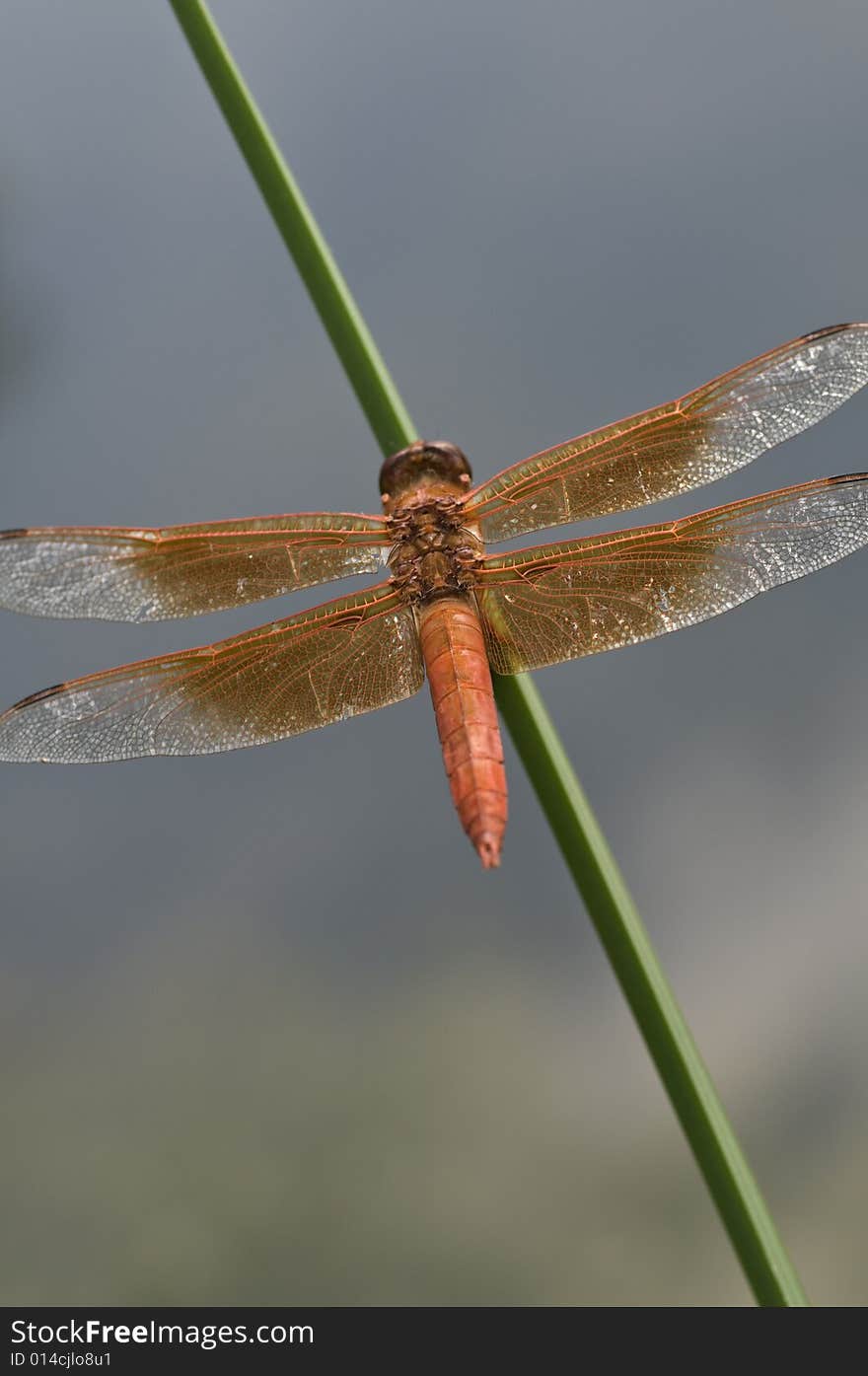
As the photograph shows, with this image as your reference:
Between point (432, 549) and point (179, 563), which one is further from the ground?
point (179, 563)

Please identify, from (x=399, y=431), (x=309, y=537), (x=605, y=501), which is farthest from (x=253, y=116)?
(x=605, y=501)

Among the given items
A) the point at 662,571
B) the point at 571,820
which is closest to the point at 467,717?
the point at 571,820

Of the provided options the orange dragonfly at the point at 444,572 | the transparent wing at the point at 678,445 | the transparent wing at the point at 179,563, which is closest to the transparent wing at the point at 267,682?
the orange dragonfly at the point at 444,572

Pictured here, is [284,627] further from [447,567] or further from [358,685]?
[447,567]

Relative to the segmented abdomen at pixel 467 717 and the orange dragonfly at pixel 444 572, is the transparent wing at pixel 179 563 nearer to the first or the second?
the orange dragonfly at pixel 444 572

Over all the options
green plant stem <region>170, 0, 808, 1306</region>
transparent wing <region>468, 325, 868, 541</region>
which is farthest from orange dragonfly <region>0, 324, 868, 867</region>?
green plant stem <region>170, 0, 808, 1306</region>

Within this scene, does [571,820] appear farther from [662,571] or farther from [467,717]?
[662,571]
